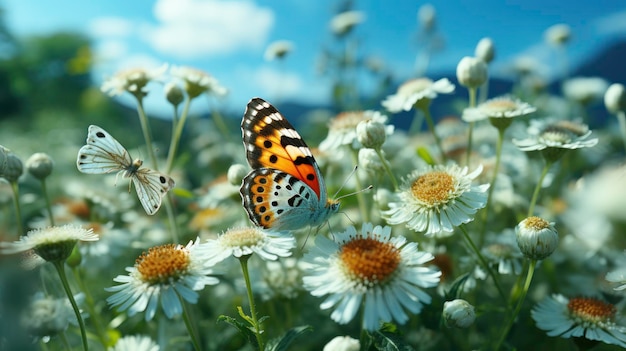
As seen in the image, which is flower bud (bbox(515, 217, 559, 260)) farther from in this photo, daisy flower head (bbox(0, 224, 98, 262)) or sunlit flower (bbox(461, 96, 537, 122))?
daisy flower head (bbox(0, 224, 98, 262))

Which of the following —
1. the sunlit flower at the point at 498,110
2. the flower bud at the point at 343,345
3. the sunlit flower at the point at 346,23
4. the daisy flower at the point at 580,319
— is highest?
the sunlit flower at the point at 346,23

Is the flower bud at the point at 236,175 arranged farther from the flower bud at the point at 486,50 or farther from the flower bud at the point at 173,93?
the flower bud at the point at 486,50

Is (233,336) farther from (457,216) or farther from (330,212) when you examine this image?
(457,216)

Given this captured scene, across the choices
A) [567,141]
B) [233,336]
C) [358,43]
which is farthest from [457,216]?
[358,43]

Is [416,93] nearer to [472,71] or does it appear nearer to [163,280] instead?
[472,71]

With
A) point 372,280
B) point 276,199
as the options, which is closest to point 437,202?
point 372,280

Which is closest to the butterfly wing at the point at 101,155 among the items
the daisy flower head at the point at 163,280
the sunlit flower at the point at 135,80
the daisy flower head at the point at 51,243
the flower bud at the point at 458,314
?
the daisy flower head at the point at 51,243

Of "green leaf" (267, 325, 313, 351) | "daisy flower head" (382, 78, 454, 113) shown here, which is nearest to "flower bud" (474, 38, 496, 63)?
Result: "daisy flower head" (382, 78, 454, 113)
